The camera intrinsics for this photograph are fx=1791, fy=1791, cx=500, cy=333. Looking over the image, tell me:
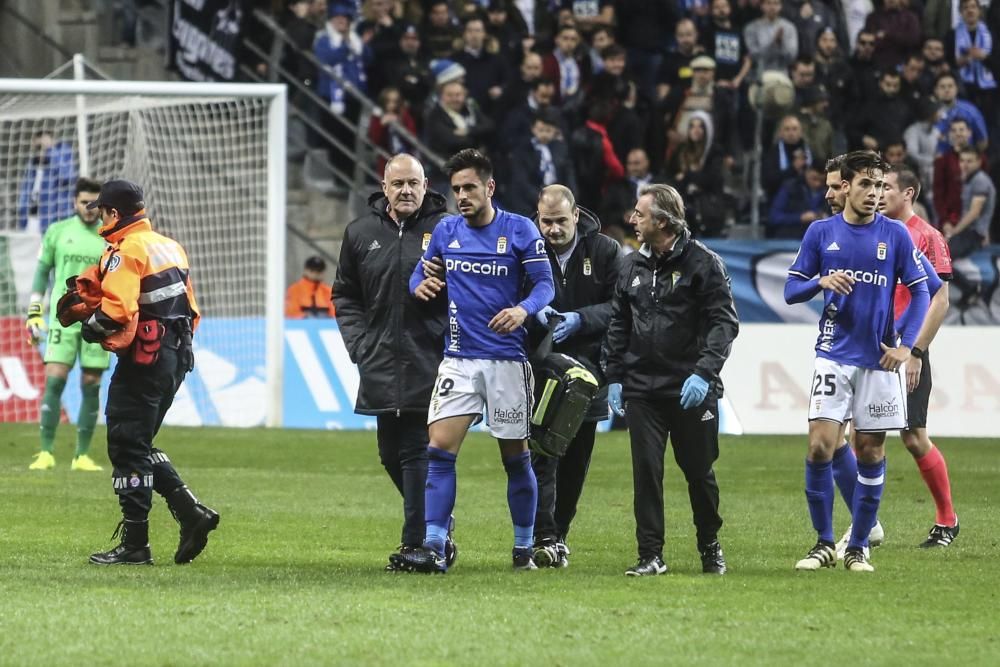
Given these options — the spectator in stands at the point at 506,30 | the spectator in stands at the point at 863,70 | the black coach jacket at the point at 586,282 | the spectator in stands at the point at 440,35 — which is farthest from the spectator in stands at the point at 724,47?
the black coach jacket at the point at 586,282

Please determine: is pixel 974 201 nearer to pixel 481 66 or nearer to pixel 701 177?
pixel 701 177

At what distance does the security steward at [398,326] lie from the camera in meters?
9.38

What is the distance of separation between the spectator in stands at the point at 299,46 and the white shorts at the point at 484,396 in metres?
14.1

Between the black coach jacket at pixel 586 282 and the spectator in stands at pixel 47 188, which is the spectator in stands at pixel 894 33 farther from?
the black coach jacket at pixel 586 282

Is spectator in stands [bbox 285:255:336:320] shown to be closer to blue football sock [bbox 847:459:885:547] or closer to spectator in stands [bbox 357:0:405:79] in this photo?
spectator in stands [bbox 357:0:405:79]

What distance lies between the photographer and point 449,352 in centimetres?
920

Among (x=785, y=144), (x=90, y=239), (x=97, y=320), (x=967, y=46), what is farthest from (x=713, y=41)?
(x=97, y=320)

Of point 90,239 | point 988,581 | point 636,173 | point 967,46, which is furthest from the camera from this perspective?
point 967,46

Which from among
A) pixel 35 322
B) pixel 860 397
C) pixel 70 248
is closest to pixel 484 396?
pixel 860 397

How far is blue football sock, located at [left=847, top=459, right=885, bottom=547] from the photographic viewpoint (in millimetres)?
9477

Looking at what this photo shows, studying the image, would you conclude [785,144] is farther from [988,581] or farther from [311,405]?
[988,581]

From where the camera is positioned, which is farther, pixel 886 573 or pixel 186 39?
pixel 186 39

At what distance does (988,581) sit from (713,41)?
15088 millimetres

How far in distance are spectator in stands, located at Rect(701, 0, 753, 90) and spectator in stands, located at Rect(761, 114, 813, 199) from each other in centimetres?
109
